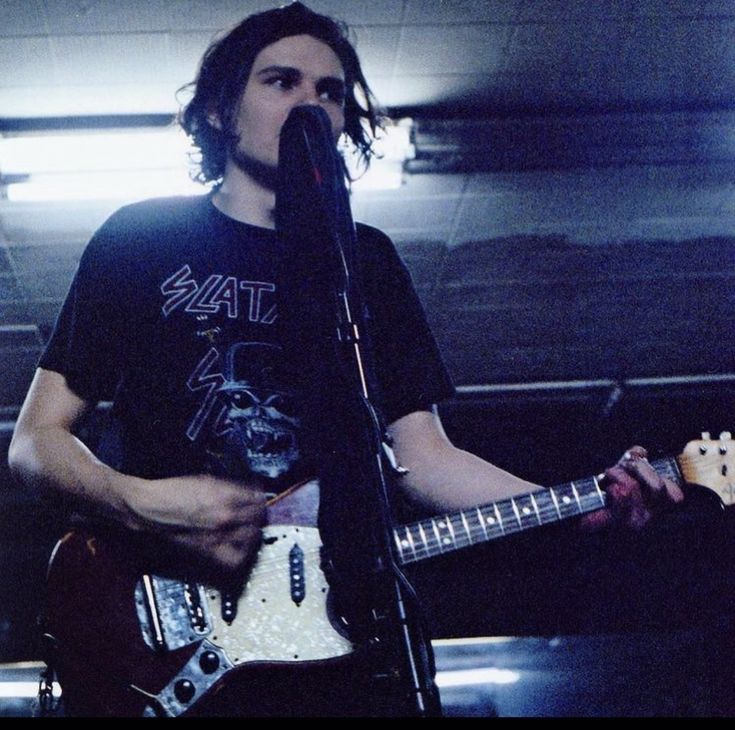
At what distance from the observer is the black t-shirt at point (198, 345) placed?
1421 millimetres

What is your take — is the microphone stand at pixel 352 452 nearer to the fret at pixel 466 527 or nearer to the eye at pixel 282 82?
the fret at pixel 466 527

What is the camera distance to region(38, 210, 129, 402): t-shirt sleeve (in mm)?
1472

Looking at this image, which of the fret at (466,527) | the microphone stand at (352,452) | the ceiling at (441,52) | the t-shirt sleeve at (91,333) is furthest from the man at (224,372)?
the ceiling at (441,52)

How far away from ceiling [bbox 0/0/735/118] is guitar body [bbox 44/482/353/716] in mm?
2105

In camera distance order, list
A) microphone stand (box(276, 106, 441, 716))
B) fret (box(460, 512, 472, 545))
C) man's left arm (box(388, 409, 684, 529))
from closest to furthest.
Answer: microphone stand (box(276, 106, 441, 716)) < fret (box(460, 512, 472, 545)) < man's left arm (box(388, 409, 684, 529))

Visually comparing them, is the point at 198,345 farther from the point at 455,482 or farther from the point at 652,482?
the point at 652,482

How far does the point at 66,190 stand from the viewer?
3609 millimetres

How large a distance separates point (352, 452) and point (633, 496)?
0.82 m

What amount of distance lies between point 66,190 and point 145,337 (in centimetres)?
236

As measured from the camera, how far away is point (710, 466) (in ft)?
5.61

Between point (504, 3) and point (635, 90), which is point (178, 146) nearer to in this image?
point (504, 3)

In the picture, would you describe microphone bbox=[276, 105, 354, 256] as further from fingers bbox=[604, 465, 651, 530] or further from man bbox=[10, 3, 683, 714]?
fingers bbox=[604, 465, 651, 530]

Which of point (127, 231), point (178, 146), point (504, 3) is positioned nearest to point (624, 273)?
point (504, 3)

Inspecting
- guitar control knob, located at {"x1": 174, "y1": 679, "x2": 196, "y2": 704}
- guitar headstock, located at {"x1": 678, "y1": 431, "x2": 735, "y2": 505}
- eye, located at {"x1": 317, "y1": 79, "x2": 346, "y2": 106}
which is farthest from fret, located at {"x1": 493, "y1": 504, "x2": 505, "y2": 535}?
eye, located at {"x1": 317, "y1": 79, "x2": 346, "y2": 106}
